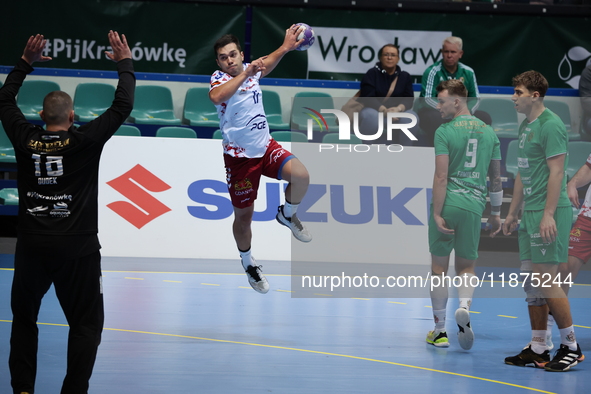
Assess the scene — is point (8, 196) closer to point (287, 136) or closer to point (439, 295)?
A: point (287, 136)

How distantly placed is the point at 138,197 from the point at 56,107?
622 centimetres

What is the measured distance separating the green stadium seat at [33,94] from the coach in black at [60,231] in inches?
298

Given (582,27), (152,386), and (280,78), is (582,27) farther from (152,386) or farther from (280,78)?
(152,386)

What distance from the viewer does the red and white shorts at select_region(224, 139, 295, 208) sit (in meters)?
7.15

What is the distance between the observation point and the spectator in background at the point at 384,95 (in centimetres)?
1127

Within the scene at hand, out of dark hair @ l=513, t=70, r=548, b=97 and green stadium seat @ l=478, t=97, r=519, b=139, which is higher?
green stadium seat @ l=478, t=97, r=519, b=139

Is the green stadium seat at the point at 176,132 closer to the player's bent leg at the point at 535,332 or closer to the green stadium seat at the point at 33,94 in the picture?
the green stadium seat at the point at 33,94

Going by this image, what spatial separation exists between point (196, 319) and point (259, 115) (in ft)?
7.75

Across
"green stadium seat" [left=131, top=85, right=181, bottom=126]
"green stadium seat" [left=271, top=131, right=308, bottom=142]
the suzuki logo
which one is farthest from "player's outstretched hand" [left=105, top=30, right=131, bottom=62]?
"green stadium seat" [left=131, top=85, right=181, bottom=126]

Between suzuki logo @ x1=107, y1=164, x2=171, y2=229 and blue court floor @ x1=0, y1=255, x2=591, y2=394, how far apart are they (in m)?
1.07

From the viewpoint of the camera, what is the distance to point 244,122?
6.95 metres

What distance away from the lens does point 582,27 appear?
13.0 meters

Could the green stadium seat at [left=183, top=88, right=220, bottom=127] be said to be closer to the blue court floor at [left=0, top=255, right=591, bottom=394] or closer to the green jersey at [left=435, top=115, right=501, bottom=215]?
the blue court floor at [left=0, top=255, right=591, bottom=394]

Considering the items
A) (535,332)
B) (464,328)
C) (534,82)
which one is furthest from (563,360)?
(534,82)
